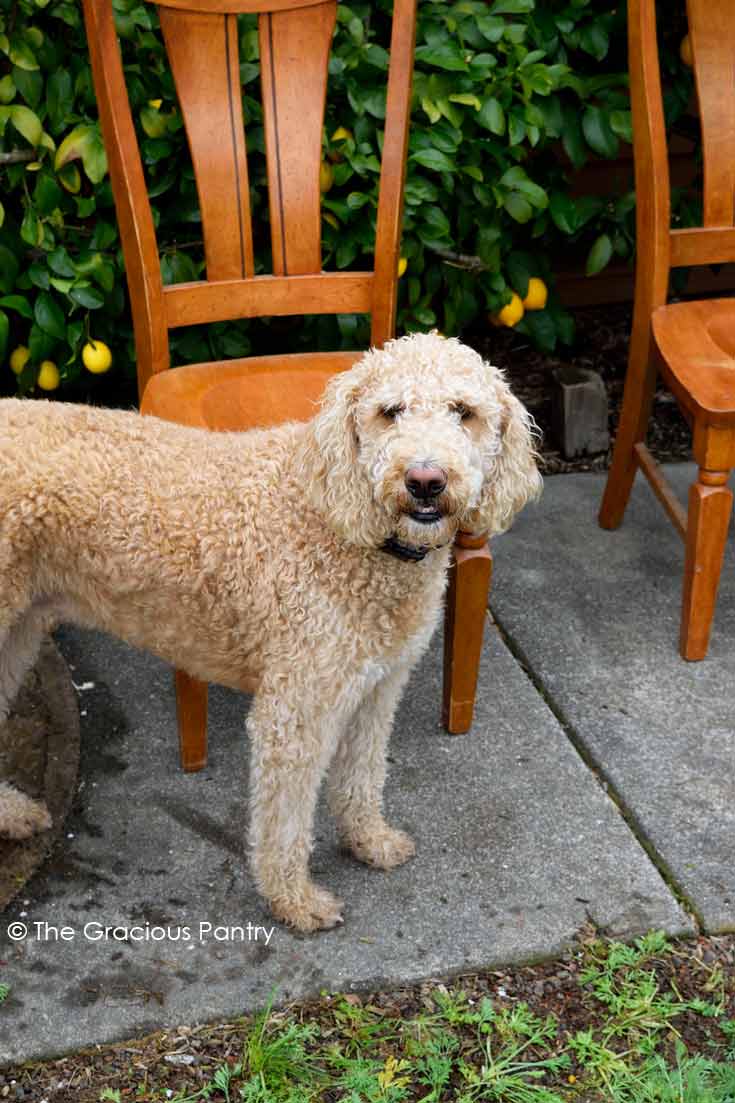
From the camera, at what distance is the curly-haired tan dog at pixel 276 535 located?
2.12 metres

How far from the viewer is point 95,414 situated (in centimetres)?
238

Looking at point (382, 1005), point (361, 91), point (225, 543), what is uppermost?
point (361, 91)

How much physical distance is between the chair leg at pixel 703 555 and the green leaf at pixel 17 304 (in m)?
1.91

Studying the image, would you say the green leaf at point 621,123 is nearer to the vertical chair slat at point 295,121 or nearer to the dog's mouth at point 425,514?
the vertical chair slat at point 295,121

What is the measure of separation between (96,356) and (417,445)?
5.51 ft

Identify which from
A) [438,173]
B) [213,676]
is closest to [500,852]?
[213,676]

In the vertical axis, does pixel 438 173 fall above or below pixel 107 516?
above

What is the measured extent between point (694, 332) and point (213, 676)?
173 cm

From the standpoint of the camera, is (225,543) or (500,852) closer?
(225,543)

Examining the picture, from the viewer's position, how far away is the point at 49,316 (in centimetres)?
340

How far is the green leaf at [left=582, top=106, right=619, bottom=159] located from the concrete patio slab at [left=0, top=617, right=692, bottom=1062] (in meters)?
1.81

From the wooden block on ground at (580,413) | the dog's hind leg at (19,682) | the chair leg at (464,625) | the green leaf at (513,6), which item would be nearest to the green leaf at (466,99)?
the green leaf at (513,6)

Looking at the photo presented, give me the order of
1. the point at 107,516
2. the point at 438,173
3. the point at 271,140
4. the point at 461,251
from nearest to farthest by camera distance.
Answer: the point at 107,516
the point at 271,140
the point at 438,173
the point at 461,251

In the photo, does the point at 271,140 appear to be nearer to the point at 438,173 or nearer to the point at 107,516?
the point at 438,173
